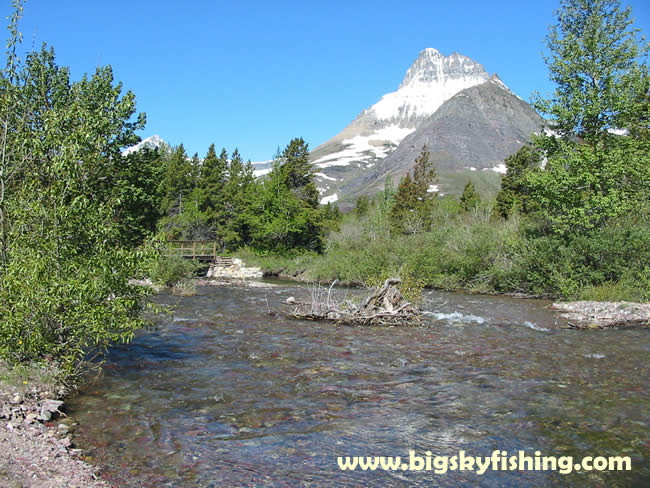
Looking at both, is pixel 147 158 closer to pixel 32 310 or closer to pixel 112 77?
pixel 112 77

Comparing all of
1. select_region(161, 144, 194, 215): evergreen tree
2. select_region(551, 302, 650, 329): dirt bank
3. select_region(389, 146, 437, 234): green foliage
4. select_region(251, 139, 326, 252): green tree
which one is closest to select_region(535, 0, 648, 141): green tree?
select_region(551, 302, 650, 329): dirt bank

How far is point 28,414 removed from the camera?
7.00m

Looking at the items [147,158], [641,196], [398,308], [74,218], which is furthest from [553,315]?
[74,218]

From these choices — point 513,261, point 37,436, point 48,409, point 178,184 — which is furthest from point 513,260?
point 178,184

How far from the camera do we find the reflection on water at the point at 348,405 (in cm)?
626

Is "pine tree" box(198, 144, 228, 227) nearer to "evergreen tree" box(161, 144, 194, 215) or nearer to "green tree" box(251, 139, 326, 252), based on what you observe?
"evergreen tree" box(161, 144, 194, 215)

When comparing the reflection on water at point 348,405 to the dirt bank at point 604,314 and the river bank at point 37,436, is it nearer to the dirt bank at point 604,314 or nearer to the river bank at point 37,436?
the river bank at point 37,436

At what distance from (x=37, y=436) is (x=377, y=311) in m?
11.9

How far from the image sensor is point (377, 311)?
665 inches

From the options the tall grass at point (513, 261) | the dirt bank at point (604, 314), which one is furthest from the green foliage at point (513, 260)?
the dirt bank at point (604, 314)

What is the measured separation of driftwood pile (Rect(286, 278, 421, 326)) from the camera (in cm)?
1658

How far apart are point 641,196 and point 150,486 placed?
26.9 meters

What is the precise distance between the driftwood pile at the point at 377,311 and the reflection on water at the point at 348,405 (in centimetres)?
132

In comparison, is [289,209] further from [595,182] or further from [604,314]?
[604,314]
